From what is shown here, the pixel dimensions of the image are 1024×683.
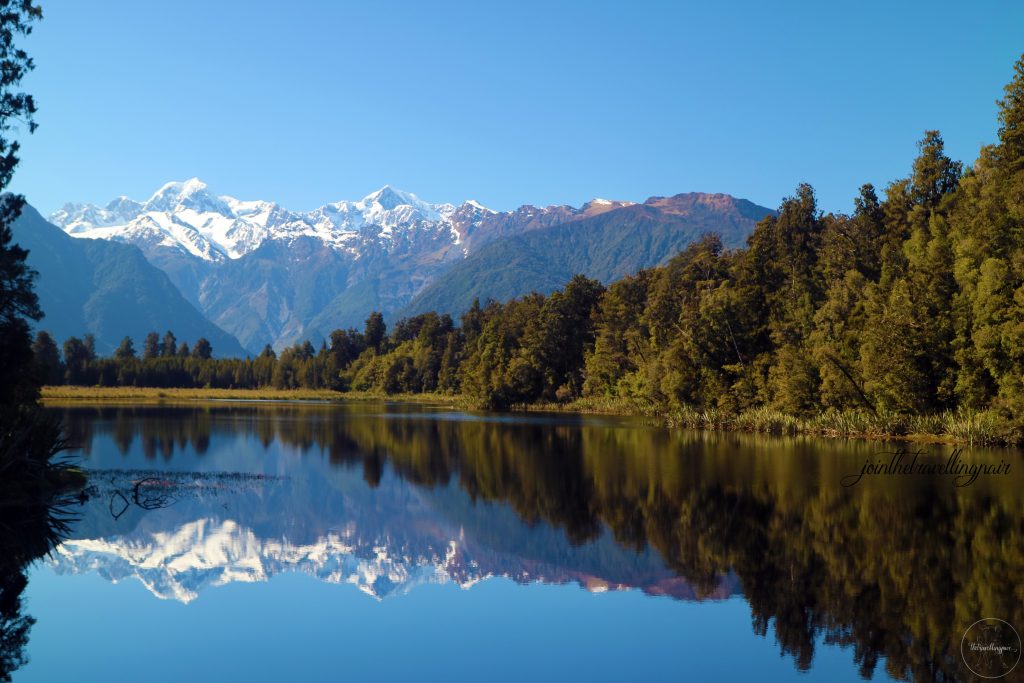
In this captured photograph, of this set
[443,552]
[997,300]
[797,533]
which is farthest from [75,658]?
[997,300]

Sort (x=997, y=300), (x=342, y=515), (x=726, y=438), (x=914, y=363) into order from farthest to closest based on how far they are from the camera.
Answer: (x=726, y=438) < (x=914, y=363) < (x=997, y=300) < (x=342, y=515)

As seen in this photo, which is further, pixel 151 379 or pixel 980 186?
pixel 151 379

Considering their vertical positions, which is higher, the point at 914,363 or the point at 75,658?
the point at 914,363

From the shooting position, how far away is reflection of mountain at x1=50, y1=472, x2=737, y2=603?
2241 centimetres

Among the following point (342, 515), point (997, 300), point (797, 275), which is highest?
point (797, 275)

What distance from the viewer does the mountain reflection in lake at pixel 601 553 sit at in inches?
634

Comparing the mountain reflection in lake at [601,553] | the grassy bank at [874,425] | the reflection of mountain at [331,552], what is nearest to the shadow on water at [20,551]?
the mountain reflection in lake at [601,553]

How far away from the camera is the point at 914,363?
58594 mm

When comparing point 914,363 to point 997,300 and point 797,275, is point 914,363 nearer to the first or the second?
point 997,300

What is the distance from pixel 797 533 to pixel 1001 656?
11.2 metres
